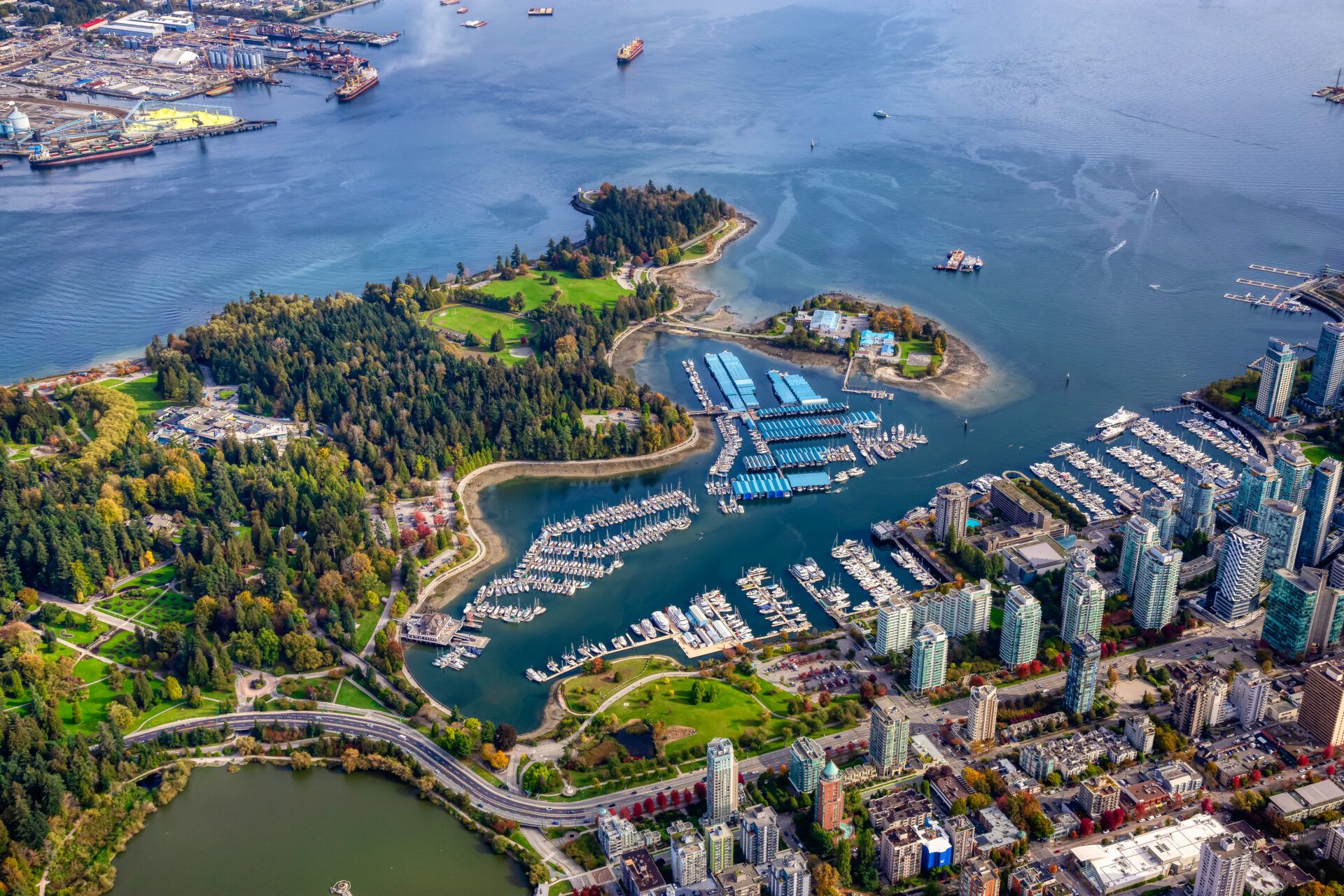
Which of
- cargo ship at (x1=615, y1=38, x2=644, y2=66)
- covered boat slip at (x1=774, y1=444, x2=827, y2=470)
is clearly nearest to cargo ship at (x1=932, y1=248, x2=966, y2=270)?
covered boat slip at (x1=774, y1=444, x2=827, y2=470)

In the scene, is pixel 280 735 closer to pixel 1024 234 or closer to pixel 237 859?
pixel 237 859

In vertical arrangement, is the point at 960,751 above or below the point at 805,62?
below

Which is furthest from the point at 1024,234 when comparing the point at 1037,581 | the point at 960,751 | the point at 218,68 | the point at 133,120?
the point at 218,68

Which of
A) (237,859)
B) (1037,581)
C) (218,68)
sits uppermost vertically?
(218,68)

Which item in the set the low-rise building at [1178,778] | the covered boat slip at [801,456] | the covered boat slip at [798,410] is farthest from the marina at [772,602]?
the low-rise building at [1178,778]

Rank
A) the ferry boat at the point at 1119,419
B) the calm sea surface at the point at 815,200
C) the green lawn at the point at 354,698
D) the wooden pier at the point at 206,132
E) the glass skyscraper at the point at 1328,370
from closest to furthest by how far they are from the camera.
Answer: the green lawn at the point at 354,698 < the glass skyscraper at the point at 1328,370 < the calm sea surface at the point at 815,200 < the ferry boat at the point at 1119,419 < the wooden pier at the point at 206,132

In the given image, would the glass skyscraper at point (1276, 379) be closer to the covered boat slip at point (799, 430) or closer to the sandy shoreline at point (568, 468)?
the covered boat slip at point (799, 430)
